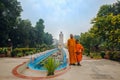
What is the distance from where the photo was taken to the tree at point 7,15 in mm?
31234

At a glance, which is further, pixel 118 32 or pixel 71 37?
pixel 118 32

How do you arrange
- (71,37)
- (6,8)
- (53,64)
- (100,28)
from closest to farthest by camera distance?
(53,64) < (71,37) < (100,28) < (6,8)

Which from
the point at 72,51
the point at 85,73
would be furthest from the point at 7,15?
the point at 85,73

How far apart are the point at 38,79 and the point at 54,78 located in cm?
72

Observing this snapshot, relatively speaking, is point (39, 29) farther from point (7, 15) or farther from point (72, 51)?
point (72, 51)

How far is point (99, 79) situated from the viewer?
9148 millimetres

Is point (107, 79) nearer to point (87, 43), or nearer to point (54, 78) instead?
point (54, 78)

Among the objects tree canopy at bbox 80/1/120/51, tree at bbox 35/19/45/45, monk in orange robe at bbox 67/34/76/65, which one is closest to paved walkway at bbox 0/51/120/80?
monk in orange robe at bbox 67/34/76/65

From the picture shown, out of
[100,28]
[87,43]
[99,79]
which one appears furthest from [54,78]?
[87,43]

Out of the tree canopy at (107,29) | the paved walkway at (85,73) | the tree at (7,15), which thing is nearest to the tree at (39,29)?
the tree at (7,15)

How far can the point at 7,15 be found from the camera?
3247cm

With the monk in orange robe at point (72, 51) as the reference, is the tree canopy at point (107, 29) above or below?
above

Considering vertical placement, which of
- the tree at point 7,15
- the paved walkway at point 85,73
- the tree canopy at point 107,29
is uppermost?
the tree at point 7,15

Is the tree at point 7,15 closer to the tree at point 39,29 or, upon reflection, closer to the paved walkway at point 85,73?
the paved walkway at point 85,73
